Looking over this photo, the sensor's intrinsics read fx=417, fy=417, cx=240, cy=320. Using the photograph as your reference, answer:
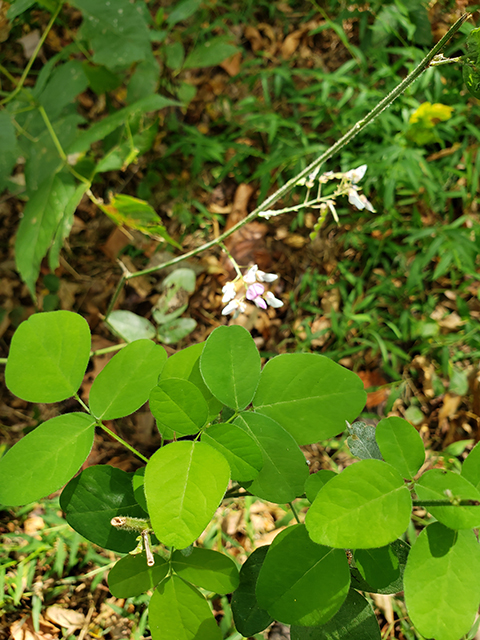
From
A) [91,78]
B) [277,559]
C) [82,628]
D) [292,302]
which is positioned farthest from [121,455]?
[91,78]

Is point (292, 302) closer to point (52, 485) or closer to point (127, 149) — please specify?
point (127, 149)

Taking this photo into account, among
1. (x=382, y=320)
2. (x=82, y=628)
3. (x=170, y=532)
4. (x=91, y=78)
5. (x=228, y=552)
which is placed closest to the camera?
(x=170, y=532)

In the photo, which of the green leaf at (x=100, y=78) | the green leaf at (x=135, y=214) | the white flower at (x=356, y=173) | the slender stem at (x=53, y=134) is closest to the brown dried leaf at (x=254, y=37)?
the green leaf at (x=100, y=78)

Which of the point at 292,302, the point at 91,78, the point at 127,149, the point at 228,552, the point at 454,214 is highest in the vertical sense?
the point at 91,78

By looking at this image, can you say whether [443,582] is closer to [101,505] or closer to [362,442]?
[362,442]

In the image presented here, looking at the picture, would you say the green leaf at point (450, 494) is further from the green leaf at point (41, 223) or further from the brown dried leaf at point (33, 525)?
the brown dried leaf at point (33, 525)

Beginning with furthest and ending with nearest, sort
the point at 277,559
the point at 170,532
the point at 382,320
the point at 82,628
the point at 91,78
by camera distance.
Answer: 1. the point at 382,320
2. the point at 91,78
3. the point at 82,628
4. the point at 277,559
5. the point at 170,532
